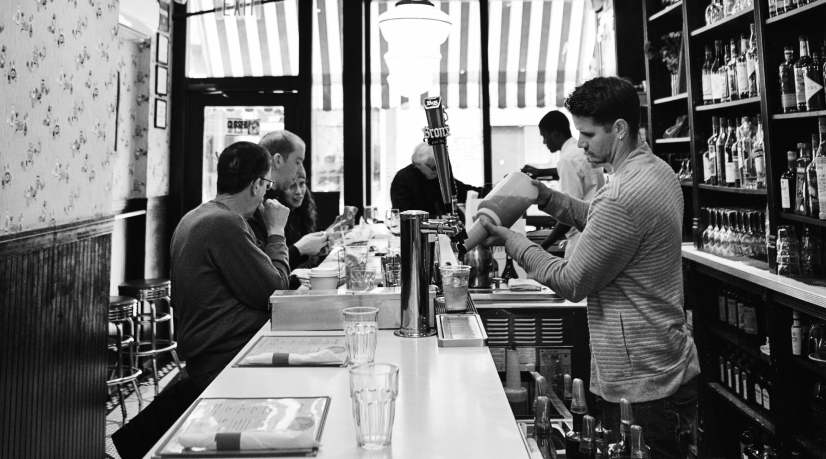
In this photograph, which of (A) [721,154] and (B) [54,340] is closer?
(B) [54,340]

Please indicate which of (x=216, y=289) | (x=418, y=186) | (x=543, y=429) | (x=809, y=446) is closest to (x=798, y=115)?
(x=809, y=446)

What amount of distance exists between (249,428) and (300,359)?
45 cm

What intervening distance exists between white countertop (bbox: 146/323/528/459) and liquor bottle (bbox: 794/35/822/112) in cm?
190

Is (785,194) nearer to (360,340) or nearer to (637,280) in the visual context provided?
(637,280)

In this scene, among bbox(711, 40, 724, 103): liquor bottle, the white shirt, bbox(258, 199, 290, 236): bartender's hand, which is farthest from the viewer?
the white shirt

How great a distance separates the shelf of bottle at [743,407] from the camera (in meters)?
3.08

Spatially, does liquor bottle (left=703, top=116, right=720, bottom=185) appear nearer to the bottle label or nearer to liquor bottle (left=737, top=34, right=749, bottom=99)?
liquor bottle (left=737, top=34, right=749, bottom=99)

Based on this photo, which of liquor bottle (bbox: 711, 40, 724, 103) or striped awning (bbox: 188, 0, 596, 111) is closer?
liquor bottle (bbox: 711, 40, 724, 103)

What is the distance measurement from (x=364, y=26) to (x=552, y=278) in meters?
5.52

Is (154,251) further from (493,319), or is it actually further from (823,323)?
(823,323)

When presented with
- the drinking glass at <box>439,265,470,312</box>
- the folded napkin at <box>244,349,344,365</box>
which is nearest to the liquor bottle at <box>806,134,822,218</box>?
the drinking glass at <box>439,265,470,312</box>

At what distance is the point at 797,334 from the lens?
281 cm

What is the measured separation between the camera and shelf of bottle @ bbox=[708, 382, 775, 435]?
121 inches

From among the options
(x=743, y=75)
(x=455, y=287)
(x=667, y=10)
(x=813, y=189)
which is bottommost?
(x=455, y=287)
